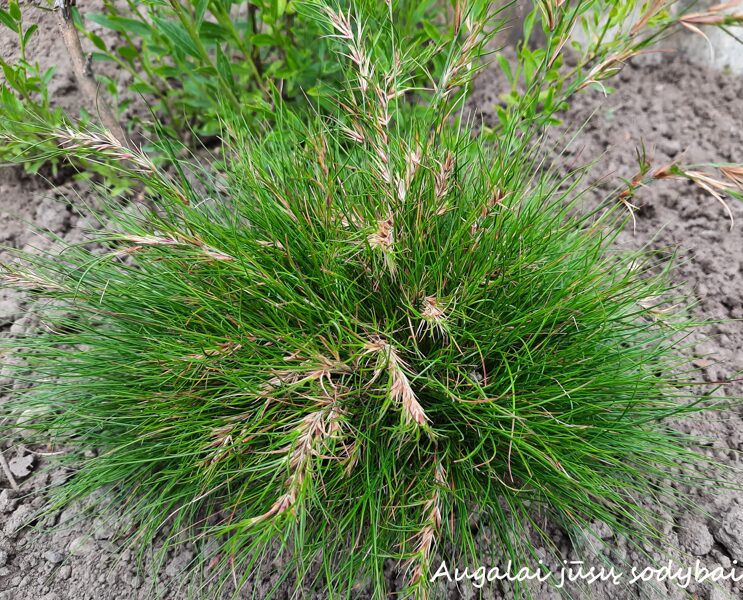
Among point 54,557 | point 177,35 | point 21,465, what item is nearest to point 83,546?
point 54,557

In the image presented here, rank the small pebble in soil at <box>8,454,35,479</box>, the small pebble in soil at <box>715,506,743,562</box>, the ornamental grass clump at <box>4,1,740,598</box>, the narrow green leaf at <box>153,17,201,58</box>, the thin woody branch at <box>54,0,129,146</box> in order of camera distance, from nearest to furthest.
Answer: the ornamental grass clump at <box>4,1,740,598</box>, the small pebble in soil at <box>715,506,743,562</box>, the small pebble in soil at <box>8,454,35,479</box>, the thin woody branch at <box>54,0,129,146</box>, the narrow green leaf at <box>153,17,201,58</box>

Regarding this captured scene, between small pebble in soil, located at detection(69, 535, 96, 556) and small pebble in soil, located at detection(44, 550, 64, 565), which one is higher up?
small pebble in soil, located at detection(69, 535, 96, 556)

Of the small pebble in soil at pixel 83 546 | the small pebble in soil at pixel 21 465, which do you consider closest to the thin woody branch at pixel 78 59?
the small pebble in soil at pixel 21 465

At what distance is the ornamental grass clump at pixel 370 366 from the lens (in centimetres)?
160

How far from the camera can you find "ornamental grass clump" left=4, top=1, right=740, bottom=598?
160 centimetres

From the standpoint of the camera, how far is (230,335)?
66.6 inches

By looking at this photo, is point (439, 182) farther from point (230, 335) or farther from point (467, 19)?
point (230, 335)

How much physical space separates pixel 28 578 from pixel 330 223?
55.1 inches

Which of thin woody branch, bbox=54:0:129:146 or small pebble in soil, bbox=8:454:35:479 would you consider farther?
thin woody branch, bbox=54:0:129:146

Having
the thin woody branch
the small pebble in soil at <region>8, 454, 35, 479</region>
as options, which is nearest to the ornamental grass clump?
the small pebble in soil at <region>8, 454, 35, 479</region>

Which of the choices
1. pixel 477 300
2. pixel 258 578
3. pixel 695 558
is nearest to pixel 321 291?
pixel 477 300

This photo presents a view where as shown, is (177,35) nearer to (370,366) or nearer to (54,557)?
(370,366)

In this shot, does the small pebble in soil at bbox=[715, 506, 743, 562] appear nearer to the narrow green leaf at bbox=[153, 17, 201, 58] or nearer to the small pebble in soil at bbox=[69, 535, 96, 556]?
the small pebble in soil at bbox=[69, 535, 96, 556]

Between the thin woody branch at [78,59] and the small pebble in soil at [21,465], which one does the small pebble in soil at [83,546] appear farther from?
the thin woody branch at [78,59]
